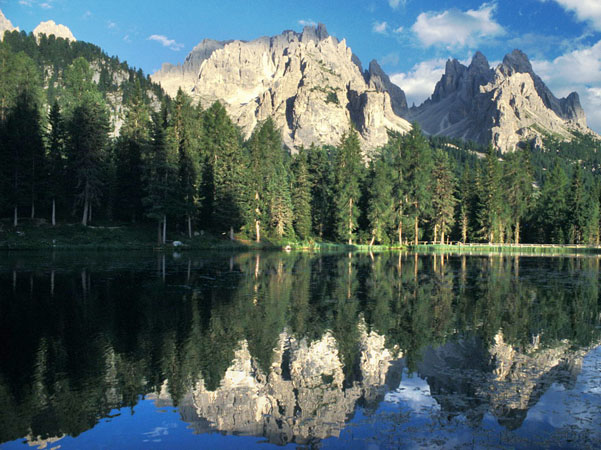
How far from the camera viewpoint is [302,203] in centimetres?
8531

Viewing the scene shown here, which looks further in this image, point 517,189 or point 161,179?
point 517,189

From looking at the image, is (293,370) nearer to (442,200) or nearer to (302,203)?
(302,203)

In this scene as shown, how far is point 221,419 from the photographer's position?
9773 mm

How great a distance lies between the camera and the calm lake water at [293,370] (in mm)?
9055

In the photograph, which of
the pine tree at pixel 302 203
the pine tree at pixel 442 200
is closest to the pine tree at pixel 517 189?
the pine tree at pixel 442 200

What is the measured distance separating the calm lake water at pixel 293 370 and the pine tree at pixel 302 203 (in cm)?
5894

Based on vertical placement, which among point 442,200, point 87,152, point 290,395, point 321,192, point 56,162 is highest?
point 87,152

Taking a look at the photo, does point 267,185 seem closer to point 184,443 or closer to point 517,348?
point 517,348

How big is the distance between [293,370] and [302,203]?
7296 centimetres

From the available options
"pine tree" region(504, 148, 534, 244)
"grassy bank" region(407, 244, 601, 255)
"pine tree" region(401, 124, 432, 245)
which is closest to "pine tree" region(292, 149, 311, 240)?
"pine tree" region(401, 124, 432, 245)

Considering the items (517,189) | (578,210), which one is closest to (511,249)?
(517,189)

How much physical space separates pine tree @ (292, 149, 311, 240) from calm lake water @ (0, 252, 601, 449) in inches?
2321

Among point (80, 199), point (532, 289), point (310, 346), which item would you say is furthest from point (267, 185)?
point (310, 346)

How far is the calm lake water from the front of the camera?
29.7 feet
